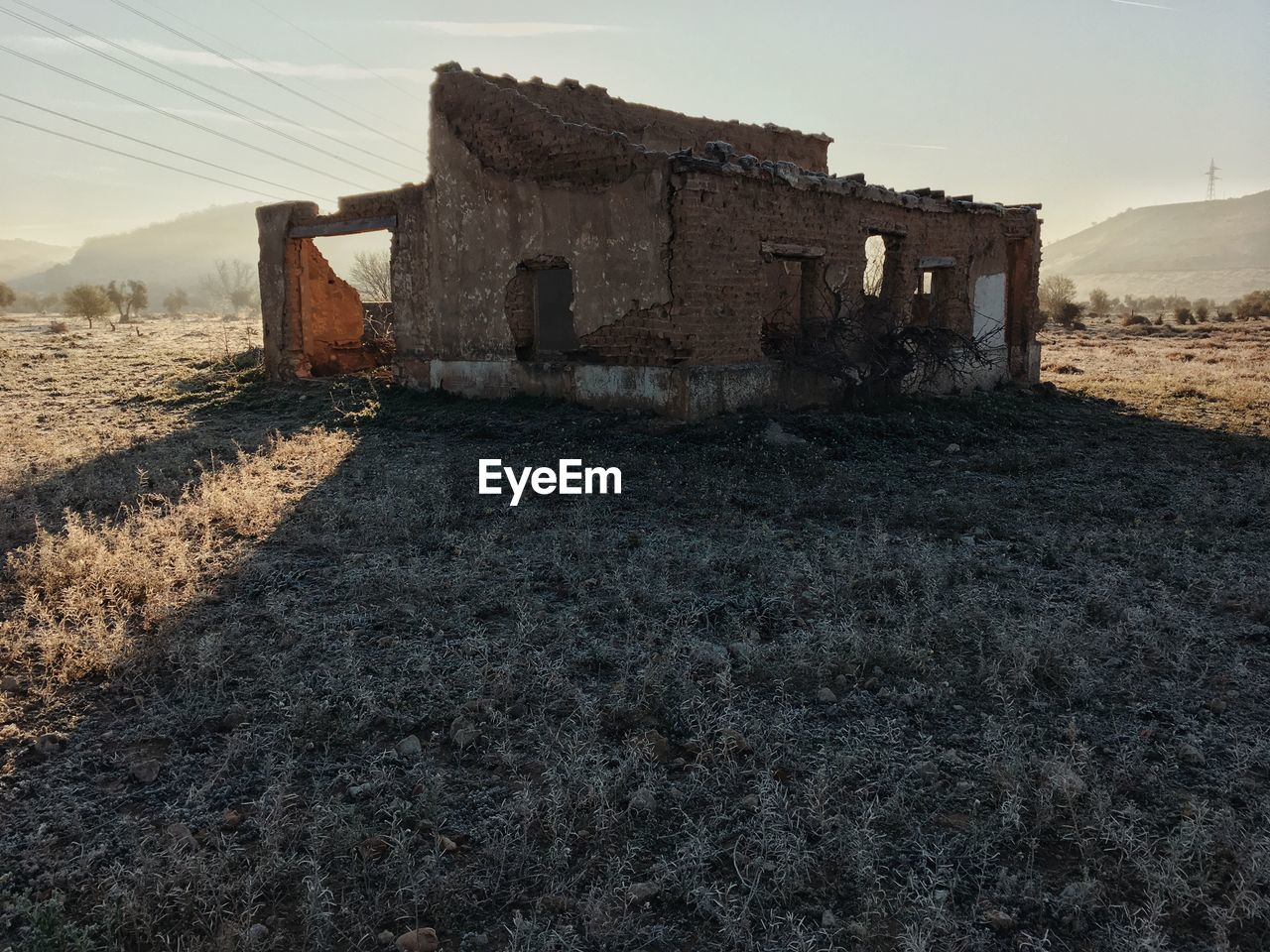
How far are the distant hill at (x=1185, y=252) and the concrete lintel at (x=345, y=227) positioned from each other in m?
112

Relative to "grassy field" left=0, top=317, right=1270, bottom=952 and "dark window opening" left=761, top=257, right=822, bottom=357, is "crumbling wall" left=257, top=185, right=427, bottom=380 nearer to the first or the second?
"dark window opening" left=761, top=257, right=822, bottom=357

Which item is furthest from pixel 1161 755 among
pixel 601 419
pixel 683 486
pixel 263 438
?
pixel 263 438

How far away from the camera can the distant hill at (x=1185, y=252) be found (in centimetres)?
11331

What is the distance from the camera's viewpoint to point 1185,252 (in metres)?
142

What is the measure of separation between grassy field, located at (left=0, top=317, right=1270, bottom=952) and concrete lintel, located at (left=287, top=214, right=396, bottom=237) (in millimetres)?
6567

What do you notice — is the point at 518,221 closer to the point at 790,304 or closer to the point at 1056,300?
the point at 790,304

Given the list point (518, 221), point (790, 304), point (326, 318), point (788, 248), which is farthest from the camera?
point (326, 318)

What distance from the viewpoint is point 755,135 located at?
14492mm

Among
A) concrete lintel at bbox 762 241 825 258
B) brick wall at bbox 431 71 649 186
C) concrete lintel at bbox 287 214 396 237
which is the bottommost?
concrete lintel at bbox 762 241 825 258

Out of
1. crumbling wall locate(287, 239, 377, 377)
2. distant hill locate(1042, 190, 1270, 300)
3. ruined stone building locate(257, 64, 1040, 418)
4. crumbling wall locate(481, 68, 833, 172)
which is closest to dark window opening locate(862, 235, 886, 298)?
ruined stone building locate(257, 64, 1040, 418)

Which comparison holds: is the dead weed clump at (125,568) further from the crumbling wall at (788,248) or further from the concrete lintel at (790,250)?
the concrete lintel at (790,250)

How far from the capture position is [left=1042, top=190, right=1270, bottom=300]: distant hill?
113 m

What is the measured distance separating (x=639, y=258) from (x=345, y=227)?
20.3 feet

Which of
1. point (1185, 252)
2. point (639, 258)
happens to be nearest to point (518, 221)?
point (639, 258)
